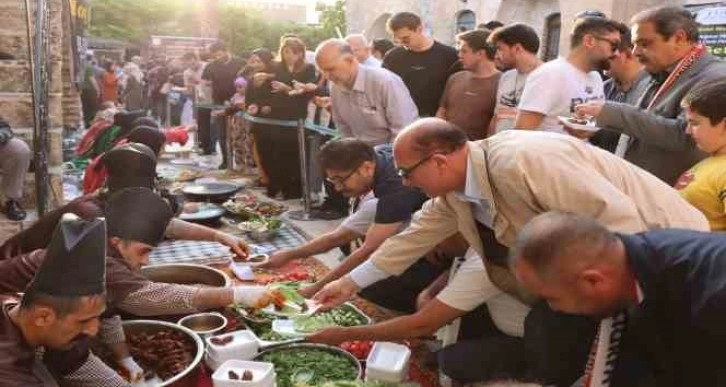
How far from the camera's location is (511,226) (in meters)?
2.53

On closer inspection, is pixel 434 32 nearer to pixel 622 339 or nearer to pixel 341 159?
pixel 341 159

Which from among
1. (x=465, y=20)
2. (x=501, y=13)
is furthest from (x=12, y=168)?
(x=465, y=20)

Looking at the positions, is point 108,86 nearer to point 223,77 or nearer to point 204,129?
point 204,129

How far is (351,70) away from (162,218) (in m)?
2.56

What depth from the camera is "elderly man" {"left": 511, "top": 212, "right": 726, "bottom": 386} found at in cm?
164

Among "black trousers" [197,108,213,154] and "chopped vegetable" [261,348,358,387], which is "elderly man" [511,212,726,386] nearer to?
"chopped vegetable" [261,348,358,387]

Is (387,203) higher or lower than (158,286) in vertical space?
higher

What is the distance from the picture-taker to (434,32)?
17047 mm

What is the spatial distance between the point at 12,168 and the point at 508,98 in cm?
412

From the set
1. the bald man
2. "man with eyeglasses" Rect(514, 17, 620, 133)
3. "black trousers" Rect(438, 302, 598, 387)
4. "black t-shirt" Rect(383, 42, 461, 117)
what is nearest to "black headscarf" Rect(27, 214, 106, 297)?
"black trousers" Rect(438, 302, 598, 387)

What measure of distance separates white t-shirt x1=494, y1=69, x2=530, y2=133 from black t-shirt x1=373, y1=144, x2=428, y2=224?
1128mm

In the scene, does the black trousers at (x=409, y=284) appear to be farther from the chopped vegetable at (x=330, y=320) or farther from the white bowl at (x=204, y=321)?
the white bowl at (x=204, y=321)

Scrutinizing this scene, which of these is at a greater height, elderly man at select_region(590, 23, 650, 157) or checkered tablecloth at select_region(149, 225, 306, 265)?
elderly man at select_region(590, 23, 650, 157)

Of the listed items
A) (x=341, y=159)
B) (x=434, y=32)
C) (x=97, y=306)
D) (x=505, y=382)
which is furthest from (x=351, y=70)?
(x=434, y=32)
